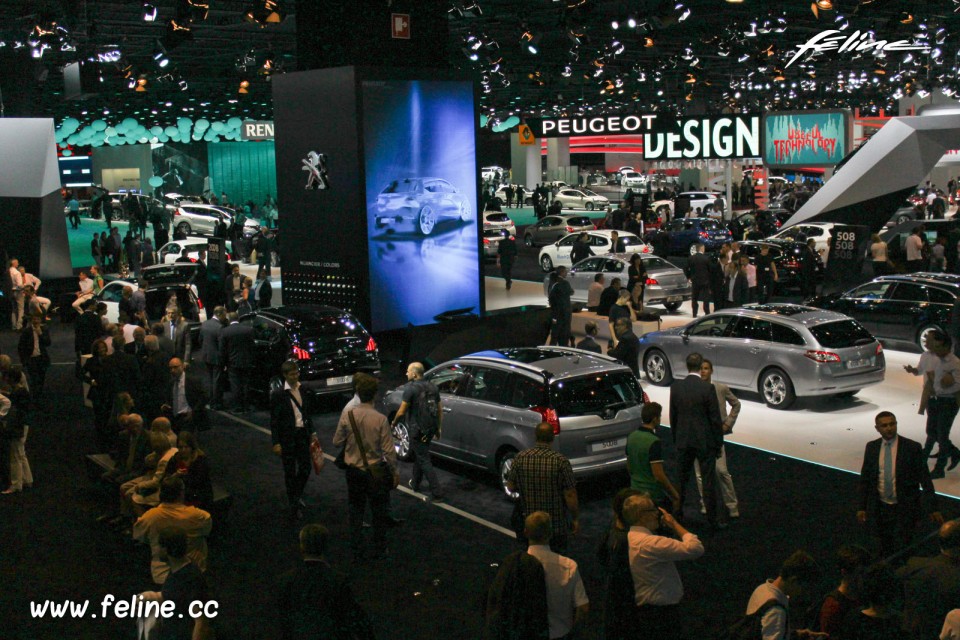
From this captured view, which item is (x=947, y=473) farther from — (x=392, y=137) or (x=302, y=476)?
(x=392, y=137)

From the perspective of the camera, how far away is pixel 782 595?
19.6 ft

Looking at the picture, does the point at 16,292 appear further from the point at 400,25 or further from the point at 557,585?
the point at 557,585

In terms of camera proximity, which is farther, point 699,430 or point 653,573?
point 699,430

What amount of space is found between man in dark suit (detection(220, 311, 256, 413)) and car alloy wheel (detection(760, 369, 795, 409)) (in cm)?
765

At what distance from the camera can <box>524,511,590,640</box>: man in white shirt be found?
19.7ft

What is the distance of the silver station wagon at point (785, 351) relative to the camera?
14.6 metres

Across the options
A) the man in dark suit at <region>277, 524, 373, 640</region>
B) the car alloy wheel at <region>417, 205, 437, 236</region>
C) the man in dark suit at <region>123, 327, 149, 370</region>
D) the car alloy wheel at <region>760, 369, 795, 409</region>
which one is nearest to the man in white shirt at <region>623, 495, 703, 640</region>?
the man in dark suit at <region>277, 524, 373, 640</region>

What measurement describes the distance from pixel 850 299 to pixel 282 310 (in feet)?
35.4

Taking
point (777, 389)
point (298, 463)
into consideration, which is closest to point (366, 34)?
point (777, 389)

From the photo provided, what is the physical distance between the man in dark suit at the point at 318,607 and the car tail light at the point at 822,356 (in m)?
10.3

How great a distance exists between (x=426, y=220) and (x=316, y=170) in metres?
2.20

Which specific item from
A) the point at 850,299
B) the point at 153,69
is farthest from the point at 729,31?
the point at 153,69

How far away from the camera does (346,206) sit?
18.1 m

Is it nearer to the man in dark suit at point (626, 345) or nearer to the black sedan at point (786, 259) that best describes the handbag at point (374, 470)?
the man in dark suit at point (626, 345)
